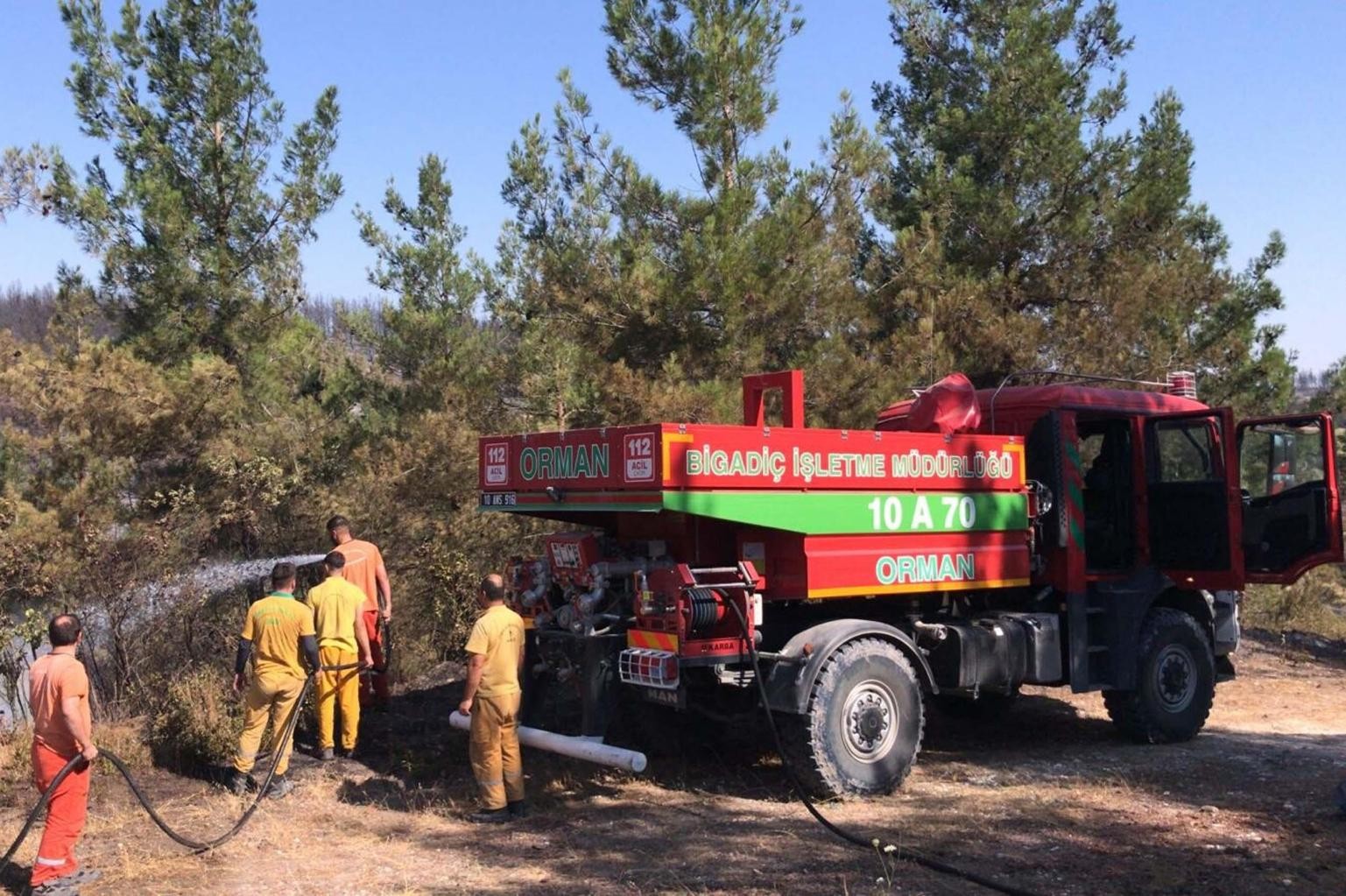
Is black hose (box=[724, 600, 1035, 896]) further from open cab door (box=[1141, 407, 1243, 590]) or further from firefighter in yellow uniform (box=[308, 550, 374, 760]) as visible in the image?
open cab door (box=[1141, 407, 1243, 590])

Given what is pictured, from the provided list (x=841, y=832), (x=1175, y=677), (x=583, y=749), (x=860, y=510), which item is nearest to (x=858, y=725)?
(x=841, y=832)

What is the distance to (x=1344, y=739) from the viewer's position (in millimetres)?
9875

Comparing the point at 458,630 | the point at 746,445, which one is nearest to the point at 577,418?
the point at 458,630

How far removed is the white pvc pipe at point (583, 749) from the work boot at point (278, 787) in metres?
1.21

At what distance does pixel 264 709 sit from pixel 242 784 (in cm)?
48

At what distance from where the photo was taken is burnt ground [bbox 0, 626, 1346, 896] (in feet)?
19.3

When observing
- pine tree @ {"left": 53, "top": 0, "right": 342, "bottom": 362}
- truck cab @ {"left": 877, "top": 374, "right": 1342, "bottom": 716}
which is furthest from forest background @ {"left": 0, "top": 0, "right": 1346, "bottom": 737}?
truck cab @ {"left": 877, "top": 374, "right": 1342, "bottom": 716}

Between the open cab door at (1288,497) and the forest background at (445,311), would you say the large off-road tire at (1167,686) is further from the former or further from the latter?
the forest background at (445,311)

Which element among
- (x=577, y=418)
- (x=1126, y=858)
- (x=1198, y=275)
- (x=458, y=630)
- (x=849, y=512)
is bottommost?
(x=1126, y=858)

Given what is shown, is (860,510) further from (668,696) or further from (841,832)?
(841,832)

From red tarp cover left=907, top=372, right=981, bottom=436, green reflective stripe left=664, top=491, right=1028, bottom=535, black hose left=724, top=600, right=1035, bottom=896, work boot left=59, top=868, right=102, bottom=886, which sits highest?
red tarp cover left=907, top=372, right=981, bottom=436

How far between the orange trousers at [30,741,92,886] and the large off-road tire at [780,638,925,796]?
3.92 meters

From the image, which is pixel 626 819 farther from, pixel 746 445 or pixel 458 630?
pixel 458 630

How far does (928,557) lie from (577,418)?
5.84 meters
